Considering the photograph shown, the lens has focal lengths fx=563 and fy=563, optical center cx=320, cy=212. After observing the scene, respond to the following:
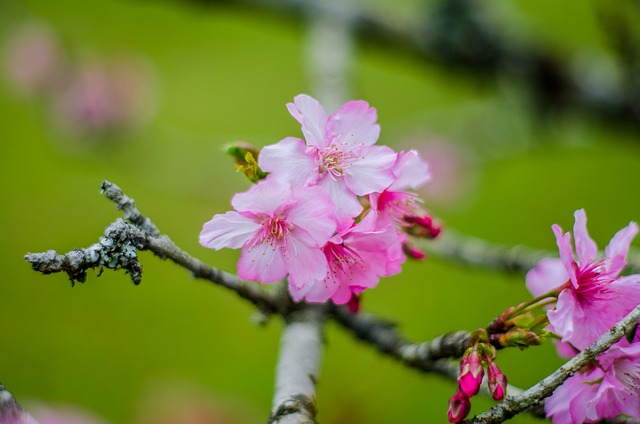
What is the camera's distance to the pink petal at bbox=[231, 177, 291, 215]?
48cm

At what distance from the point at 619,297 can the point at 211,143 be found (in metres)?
1.94

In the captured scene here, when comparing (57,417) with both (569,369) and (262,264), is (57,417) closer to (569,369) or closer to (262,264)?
(262,264)

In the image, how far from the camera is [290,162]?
0.49 meters

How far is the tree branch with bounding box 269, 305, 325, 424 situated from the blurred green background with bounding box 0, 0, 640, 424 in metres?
0.53

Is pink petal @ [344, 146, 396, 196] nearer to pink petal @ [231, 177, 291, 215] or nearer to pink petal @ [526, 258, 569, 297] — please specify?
pink petal @ [231, 177, 291, 215]

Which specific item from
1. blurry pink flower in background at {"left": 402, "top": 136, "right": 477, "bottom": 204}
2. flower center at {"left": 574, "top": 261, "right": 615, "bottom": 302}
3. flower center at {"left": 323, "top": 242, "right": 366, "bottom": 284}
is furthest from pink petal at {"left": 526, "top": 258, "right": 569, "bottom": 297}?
blurry pink flower in background at {"left": 402, "top": 136, "right": 477, "bottom": 204}

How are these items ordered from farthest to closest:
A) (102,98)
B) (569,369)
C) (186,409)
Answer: (102,98) < (186,409) < (569,369)

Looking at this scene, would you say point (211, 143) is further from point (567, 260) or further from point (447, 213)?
point (567, 260)

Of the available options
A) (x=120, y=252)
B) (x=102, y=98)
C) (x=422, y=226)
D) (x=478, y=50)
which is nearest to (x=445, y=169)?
(x=478, y=50)

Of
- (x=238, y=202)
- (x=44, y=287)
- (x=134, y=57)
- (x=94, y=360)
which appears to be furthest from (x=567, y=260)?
(x=44, y=287)

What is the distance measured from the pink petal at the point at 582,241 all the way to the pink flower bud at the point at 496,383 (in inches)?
4.9

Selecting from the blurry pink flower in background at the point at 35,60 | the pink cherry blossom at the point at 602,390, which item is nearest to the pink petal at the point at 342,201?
the pink cherry blossom at the point at 602,390

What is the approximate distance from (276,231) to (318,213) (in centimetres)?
5

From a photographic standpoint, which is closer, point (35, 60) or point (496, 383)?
point (496, 383)
